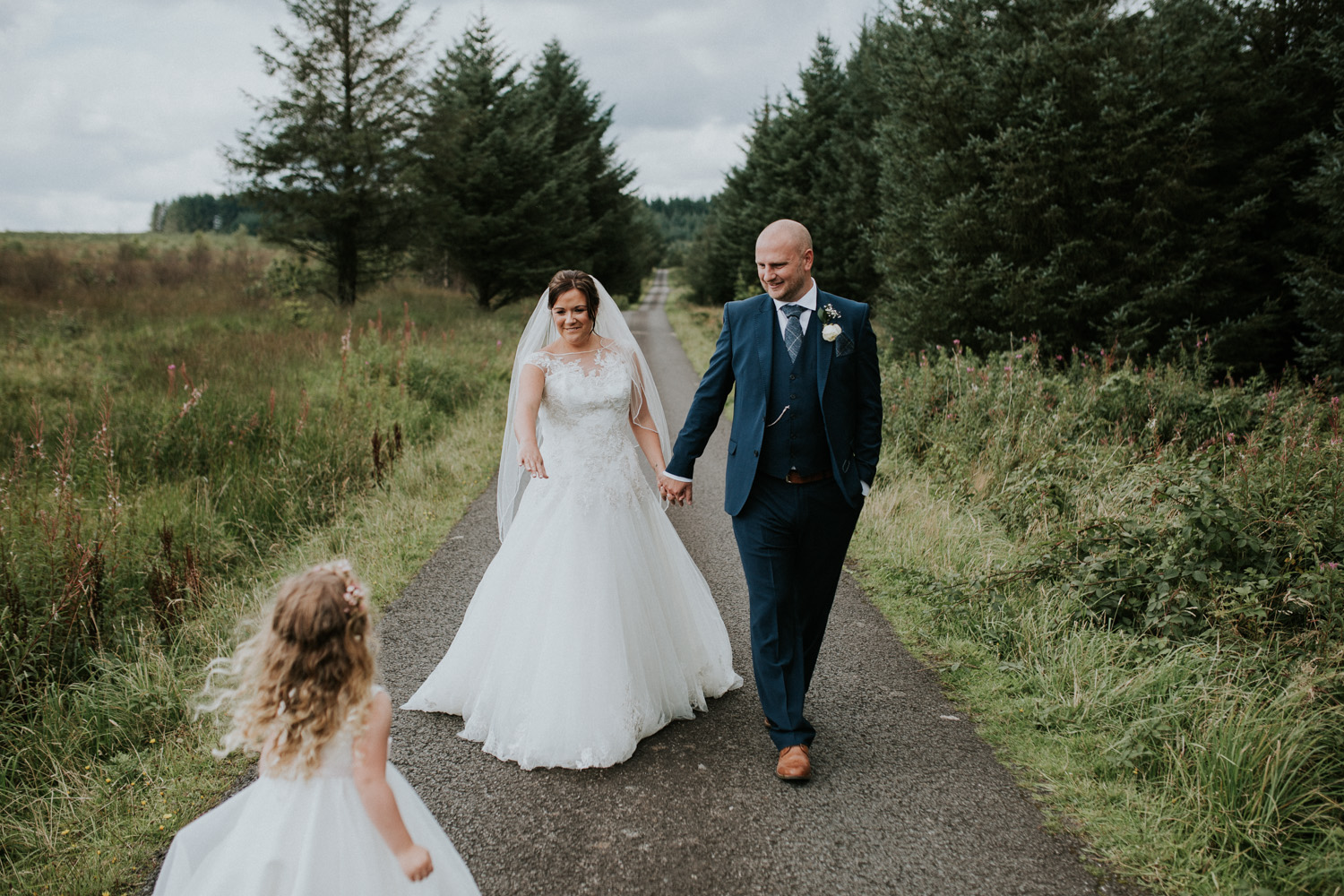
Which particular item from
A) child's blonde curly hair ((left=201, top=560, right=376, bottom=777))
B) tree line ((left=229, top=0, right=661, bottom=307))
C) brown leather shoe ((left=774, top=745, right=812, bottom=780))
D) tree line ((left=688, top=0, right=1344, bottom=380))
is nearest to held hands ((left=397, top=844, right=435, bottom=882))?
child's blonde curly hair ((left=201, top=560, right=376, bottom=777))

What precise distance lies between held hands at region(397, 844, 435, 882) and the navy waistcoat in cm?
200

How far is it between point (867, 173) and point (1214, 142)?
1102 centimetres

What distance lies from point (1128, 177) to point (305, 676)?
1482 centimetres

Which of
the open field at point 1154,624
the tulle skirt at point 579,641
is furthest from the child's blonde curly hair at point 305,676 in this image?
the open field at point 1154,624

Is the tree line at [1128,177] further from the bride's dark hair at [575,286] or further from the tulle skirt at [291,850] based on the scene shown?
the tulle skirt at [291,850]

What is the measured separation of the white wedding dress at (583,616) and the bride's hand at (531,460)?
0.16 metres

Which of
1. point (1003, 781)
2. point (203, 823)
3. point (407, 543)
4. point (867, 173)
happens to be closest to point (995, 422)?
point (1003, 781)

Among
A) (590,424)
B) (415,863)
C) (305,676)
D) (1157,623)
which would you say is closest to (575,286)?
(590,424)

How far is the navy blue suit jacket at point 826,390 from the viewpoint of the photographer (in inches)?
130

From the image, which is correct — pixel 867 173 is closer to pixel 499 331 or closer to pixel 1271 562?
pixel 499 331

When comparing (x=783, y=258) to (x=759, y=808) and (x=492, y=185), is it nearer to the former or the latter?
(x=759, y=808)

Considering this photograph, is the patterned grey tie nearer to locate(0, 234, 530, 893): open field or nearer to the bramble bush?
the bramble bush

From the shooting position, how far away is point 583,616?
3475mm

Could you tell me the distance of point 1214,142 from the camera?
14.1 metres
